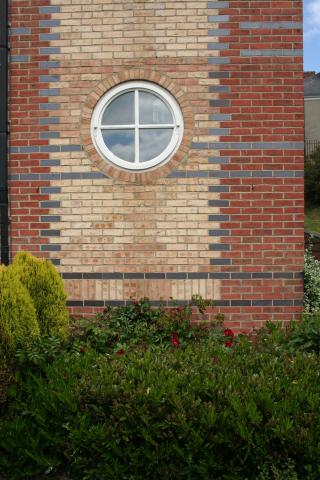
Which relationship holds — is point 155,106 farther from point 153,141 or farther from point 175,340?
point 175,340

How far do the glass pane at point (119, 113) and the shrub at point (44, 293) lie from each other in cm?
192

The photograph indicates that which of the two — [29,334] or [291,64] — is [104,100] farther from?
[29,334]

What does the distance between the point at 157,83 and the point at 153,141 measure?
23.4 inches

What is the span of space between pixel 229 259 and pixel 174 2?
2730 mm

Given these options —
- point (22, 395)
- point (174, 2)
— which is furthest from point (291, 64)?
point (22, 395)

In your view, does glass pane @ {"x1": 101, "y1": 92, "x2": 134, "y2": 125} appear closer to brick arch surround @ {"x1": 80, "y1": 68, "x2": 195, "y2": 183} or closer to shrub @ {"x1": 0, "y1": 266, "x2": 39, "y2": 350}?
brick arch surround @ {"x1": 80, "y1": 68, "x2": 195, "y2": 183}

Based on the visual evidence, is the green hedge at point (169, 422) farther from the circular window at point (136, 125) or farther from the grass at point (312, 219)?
the grass at point (312, 219)

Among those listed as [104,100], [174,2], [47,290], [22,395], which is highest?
[174,2]

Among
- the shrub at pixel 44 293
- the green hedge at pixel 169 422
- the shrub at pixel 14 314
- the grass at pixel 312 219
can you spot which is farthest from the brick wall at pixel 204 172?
the grass at pixel 312 219

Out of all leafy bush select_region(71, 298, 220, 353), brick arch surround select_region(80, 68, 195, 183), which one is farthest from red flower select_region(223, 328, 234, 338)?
brick arch surround select_region(80, 68, 195, 183)

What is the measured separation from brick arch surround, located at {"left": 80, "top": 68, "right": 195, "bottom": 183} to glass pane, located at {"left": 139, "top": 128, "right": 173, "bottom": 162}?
0.18 m

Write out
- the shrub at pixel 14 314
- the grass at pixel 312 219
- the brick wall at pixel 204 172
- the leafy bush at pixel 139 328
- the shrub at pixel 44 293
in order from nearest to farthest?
the shrub at pixel 14 314 < the shrub at pixel 44 293 < the leafy bush at pixel 139 328 < the brick wall at pixel 204 172 < the grass at pixel 312 219

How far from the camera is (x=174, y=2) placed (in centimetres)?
496

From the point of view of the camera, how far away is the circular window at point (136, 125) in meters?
4.99
